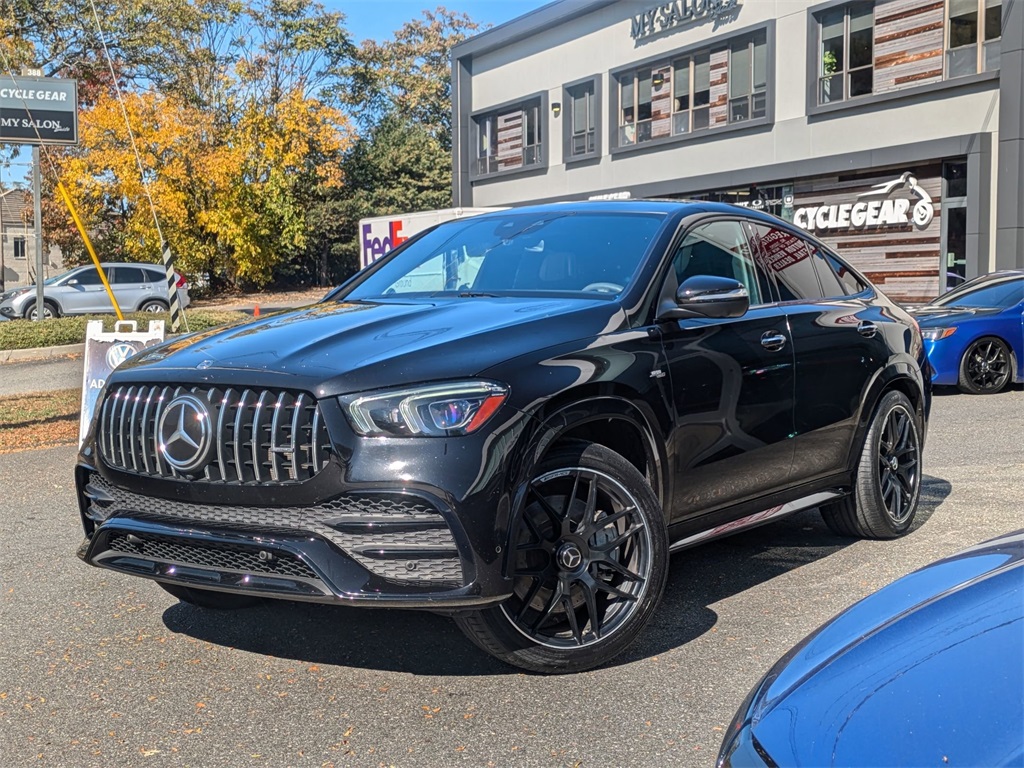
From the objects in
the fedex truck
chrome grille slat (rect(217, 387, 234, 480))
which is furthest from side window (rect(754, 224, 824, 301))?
the fedex truck

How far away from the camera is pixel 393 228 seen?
74.4 ft

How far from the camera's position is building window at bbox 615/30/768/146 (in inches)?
1078

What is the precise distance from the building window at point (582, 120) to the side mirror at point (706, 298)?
29109 mm

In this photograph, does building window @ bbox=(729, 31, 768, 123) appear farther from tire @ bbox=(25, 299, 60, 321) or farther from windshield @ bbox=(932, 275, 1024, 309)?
tire @ bbox=(25, 299, 60, 321)

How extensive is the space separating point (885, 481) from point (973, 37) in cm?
1965

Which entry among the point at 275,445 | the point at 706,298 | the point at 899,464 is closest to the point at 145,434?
the point at 275,445

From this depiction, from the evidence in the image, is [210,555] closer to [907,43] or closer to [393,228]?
[393,228]

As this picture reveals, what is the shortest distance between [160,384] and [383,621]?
138cm

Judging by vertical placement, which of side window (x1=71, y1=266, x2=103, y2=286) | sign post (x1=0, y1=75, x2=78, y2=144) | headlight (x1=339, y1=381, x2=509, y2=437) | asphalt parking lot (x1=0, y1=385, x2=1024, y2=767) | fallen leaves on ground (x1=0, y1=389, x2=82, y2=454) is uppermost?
sign post (x1=0, y1=75, x2=78, y2=144)

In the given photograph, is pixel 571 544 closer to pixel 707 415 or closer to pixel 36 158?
pixel 707 415

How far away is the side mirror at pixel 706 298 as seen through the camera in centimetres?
429

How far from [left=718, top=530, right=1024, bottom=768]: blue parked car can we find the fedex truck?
19.0 m

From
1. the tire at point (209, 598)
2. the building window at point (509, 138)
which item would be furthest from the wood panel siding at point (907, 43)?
the tire at point (209, 598)

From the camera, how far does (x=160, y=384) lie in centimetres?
384
